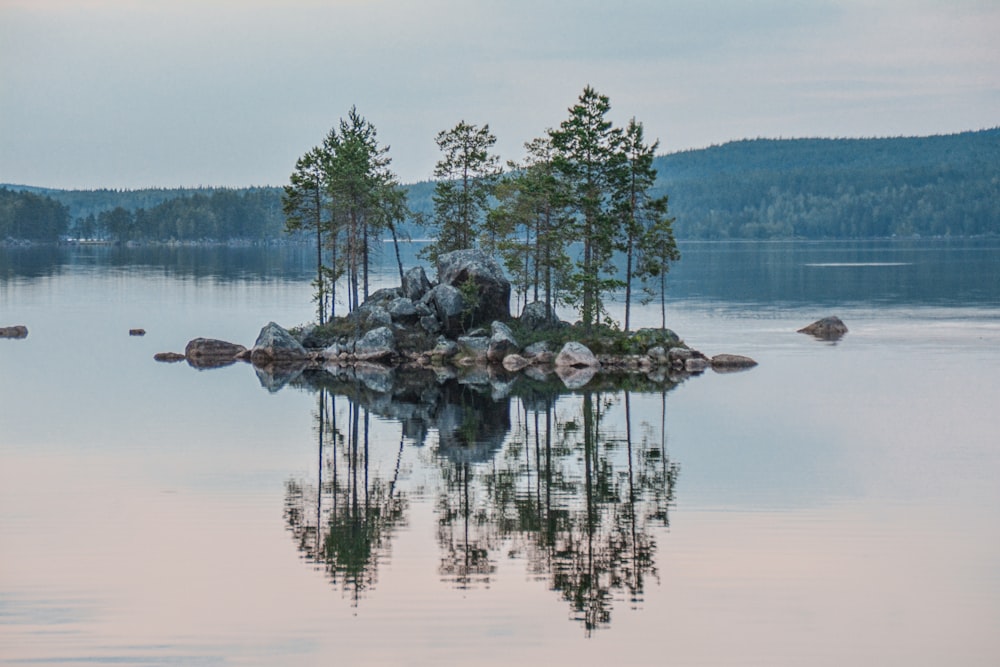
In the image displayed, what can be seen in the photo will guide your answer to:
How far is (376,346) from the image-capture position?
70.0 meters

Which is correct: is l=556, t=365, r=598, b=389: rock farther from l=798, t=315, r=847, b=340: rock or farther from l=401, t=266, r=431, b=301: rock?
l=798, t=315, r=847, b=340: rock

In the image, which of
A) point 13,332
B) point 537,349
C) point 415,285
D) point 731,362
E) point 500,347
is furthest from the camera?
point 13,332

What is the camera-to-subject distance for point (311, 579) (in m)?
27.1

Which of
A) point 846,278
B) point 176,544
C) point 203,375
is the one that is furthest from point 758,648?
point 846,278

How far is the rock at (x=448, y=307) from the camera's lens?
70375 millimetres

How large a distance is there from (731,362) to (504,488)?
3305cm

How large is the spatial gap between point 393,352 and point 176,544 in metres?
40.4

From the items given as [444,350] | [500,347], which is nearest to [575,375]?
[500,347]

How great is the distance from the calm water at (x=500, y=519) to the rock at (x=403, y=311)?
9675mm

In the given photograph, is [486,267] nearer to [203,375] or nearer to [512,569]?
[203,375]

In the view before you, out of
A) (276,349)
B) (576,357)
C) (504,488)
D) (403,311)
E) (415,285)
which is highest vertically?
(415,285)

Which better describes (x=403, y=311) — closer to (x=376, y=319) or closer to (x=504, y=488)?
(x=376, y=319)

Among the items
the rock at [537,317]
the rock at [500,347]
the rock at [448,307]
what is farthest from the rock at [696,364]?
the rock at [448,307]

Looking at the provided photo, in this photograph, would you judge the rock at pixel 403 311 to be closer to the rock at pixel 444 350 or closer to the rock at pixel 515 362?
the rock at pixel 444 350
